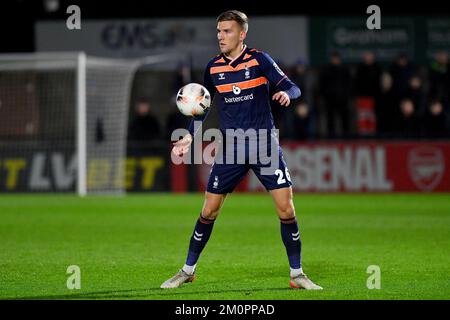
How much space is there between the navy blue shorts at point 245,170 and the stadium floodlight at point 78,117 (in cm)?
1152

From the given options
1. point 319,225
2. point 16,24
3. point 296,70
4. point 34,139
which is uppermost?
point 16,24

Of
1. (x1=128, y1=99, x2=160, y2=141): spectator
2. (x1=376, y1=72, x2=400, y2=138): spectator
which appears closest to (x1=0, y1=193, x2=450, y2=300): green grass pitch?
(x1=128, y1=99, x2=160, y2=141): spectator

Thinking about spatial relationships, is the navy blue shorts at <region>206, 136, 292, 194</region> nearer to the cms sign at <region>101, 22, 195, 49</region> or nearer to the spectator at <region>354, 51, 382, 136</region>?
the spectator at <region>354, 51, 382, 136</region>

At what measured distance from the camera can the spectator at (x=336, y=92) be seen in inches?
821

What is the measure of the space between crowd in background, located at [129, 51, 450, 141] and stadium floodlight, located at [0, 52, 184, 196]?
88 cm

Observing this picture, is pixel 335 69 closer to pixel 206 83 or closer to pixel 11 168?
pixel 11 168

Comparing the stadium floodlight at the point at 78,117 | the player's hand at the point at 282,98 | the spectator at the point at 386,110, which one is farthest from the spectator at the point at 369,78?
the player's hand at the point at 282,98

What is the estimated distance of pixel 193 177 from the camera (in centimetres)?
2045

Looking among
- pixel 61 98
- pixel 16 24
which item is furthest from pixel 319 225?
pixel 16 24

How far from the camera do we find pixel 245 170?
25.5ft

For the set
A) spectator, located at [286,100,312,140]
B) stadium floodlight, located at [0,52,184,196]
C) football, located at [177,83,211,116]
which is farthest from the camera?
spectator, located at [286,100,312,140]

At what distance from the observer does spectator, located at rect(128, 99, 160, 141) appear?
68.5 ft

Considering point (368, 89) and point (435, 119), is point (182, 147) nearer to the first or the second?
point (435, 119)

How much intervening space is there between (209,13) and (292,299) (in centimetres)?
1737
